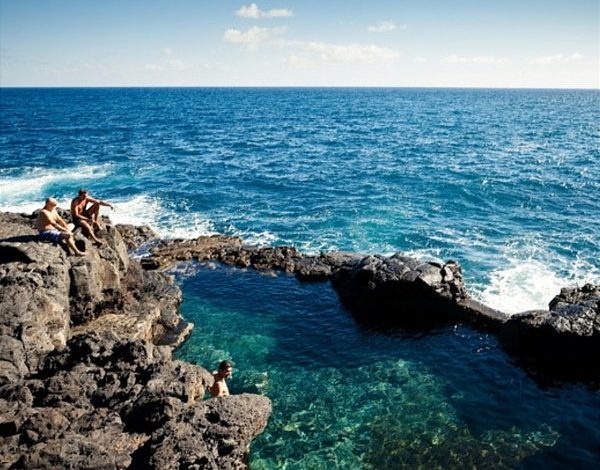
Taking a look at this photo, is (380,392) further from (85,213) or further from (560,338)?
(85,213)

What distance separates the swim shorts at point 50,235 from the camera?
786 inches

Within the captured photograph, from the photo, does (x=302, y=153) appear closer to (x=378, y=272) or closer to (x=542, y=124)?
(x=378, y=272)

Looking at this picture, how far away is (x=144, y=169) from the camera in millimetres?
60281

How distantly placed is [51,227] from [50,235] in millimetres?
389

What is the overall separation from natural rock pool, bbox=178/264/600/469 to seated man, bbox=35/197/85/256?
24.2ft

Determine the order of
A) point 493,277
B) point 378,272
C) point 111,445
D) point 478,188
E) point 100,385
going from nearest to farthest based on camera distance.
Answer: point 111,445 < point 100,385 < point 378,272 < point 493,277 < point 478,188

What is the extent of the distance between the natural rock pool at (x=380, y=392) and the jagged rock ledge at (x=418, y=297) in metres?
0.97

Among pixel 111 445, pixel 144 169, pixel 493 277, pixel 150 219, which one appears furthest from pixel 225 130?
pixel 111 445

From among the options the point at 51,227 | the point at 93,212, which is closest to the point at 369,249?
the point at 93,212

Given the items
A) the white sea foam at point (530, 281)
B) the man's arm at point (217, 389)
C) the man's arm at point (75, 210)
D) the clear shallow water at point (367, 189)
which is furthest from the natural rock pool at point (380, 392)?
the clear shallow water at point (367, 189)

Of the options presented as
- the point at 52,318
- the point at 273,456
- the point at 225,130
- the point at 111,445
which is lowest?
the point at 273,456

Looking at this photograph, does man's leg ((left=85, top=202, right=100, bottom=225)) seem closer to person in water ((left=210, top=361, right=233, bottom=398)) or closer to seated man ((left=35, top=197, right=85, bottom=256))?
seated man ((left=35, top=197, right=85, bottom=256))

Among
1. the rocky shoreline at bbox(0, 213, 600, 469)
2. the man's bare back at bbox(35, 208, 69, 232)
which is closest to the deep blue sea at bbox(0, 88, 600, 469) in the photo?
the rocky shoreline at bbox(0, 213, 600, 469)

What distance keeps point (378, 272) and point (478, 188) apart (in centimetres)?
2856
